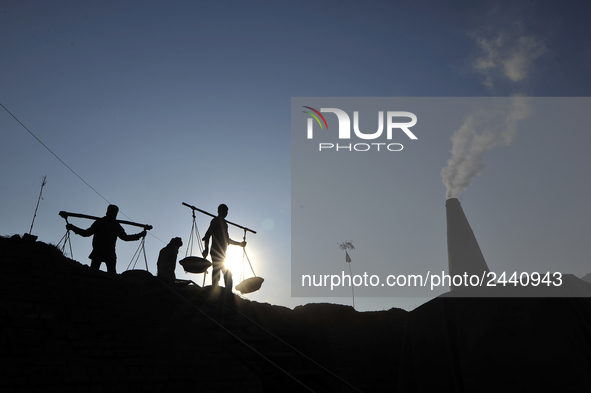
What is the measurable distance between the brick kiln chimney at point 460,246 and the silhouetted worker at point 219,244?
17428 millimetres

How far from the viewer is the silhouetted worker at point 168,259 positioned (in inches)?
274

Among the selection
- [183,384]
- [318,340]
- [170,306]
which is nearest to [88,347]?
[170,306]

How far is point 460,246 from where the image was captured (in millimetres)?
20188

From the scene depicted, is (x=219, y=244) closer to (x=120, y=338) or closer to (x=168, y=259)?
(x=120, y=338)

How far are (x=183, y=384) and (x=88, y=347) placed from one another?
127 centimetres

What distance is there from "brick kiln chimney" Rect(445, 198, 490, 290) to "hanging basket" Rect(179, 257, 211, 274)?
18051mm

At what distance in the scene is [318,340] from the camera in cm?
779

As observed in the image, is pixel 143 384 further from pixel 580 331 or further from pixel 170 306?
pixel 580 331

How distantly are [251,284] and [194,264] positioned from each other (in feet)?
2.96

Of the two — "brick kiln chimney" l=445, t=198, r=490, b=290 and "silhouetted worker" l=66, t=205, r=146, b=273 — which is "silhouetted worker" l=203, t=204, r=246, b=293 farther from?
"brick kiln chimney" l=445, t=198, r=490, b=290

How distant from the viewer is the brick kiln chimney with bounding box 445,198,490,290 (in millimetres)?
19344

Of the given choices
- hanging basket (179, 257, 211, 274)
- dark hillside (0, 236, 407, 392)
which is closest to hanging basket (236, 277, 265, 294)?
dark hillside (0, 236, 407, 392)

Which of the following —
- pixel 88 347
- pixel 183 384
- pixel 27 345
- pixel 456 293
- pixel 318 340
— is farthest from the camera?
pixel 318 340

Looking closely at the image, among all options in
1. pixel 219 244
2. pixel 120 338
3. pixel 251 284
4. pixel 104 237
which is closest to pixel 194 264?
pixel 219 244
